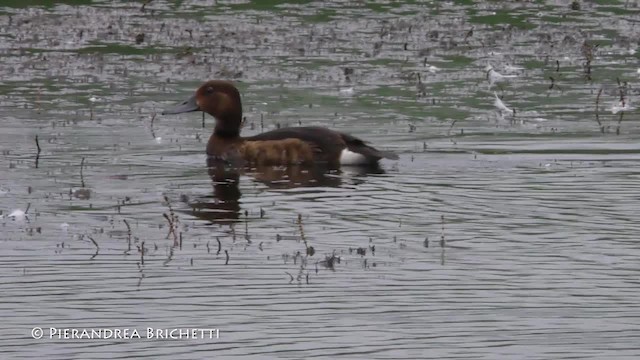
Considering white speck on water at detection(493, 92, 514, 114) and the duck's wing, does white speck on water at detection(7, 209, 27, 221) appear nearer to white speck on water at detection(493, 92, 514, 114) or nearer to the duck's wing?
Result: the duck's wing

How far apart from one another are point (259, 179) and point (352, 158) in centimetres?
105

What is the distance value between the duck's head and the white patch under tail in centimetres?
159

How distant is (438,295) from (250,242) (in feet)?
7.27

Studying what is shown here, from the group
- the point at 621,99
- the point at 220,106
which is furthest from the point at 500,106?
the point at 220,106

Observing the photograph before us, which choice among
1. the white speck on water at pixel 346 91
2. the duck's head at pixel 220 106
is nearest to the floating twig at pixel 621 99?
the white speck on water at pixel 346 91

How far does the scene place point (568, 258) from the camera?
1235 centimetres

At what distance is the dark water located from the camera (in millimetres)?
10609

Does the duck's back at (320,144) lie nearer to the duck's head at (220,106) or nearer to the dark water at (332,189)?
the dark water at (332,189)

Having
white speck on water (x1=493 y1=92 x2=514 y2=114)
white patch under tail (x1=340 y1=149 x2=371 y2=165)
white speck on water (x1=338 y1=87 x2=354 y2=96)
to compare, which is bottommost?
white patch under tail (x1=340 y1=149 x2=371 y2=165)

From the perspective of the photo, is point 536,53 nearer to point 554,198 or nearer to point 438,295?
point 554,198

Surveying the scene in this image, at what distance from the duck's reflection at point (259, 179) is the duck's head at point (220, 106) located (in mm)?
789

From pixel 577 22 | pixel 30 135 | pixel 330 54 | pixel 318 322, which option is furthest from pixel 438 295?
pixel 577 22

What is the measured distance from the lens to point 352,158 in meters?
17.2

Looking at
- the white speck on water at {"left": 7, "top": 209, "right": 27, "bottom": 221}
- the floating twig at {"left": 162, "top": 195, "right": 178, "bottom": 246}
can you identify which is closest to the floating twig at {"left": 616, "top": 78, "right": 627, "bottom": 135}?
the floating twig at {"left": 162, "top": 195, "right": 178, "bottom": 246}
